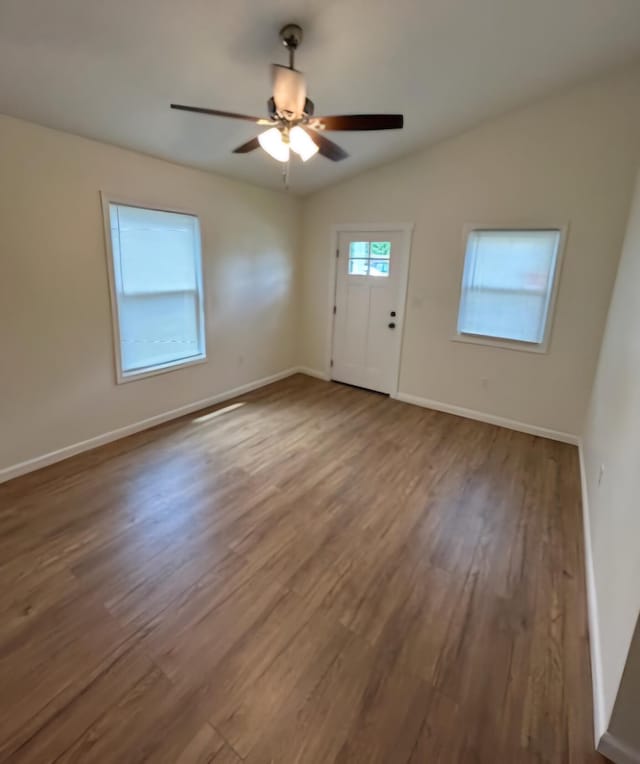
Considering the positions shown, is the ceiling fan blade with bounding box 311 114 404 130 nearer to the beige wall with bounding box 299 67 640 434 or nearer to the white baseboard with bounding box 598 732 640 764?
the beige wall with bounding box 299 67 640 434

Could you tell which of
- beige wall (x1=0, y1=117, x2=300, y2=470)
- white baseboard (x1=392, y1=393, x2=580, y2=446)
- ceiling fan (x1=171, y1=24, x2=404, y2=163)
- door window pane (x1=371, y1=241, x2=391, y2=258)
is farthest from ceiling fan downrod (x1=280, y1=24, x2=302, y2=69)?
white baseboard (x1=392, y1=393, x2=580, y2=446)

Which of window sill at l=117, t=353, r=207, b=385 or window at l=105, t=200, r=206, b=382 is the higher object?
window at l=105, t=200, r=206, b=382

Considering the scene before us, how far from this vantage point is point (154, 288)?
3.68 metres

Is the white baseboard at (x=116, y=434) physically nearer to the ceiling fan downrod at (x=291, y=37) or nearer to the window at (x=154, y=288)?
the window at (x=154, y=288)

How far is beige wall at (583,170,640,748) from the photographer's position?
1.42 meters

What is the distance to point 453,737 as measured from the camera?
4.62 feet

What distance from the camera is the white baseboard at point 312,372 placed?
5.50 metres

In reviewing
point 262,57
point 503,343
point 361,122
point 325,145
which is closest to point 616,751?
point 361,122

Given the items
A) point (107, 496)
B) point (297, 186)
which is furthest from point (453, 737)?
point (297, 186)

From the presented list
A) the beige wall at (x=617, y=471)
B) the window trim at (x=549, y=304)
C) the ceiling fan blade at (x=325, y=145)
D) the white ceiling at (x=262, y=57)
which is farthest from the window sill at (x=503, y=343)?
the ceiling fan blade at (x=325, y=145)

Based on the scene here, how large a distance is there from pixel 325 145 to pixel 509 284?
8.17 ft

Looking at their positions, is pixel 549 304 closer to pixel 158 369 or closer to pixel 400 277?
pixel 400 277

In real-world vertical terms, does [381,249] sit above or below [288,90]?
below

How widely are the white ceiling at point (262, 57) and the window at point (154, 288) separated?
0.61 m
